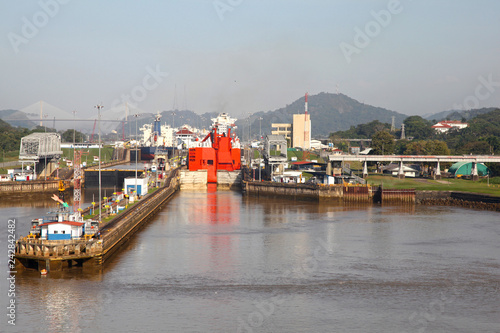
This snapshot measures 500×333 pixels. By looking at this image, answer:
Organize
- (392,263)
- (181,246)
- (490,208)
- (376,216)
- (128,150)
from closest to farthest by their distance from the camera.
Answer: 1. (392,263)
2. (181,246)
3. (376,216)
4. (490,208)
5. (128,150)

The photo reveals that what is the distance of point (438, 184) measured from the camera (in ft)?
267

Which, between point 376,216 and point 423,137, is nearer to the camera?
point 376,216

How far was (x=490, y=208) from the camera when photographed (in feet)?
213

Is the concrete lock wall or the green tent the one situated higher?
the green tent

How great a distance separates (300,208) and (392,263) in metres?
29.6

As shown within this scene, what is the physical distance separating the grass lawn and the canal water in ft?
70.8

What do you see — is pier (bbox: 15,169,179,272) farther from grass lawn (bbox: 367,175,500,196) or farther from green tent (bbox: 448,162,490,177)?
green tent (bbox: 448,162,490,177)

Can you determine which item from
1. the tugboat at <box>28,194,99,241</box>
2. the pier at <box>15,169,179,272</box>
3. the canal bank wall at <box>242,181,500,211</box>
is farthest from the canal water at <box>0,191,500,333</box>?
the canal bank wall at <box>242,181,500,211</box>

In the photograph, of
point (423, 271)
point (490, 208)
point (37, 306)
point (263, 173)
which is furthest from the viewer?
point (263, 173)

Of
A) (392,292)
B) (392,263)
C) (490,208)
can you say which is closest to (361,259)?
(392,263)

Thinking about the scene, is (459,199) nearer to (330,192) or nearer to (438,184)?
(438,184)

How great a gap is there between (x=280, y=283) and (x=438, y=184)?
5487 cm

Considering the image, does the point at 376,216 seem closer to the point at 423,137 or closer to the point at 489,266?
the point at 489,266

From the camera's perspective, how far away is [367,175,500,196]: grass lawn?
243ft
